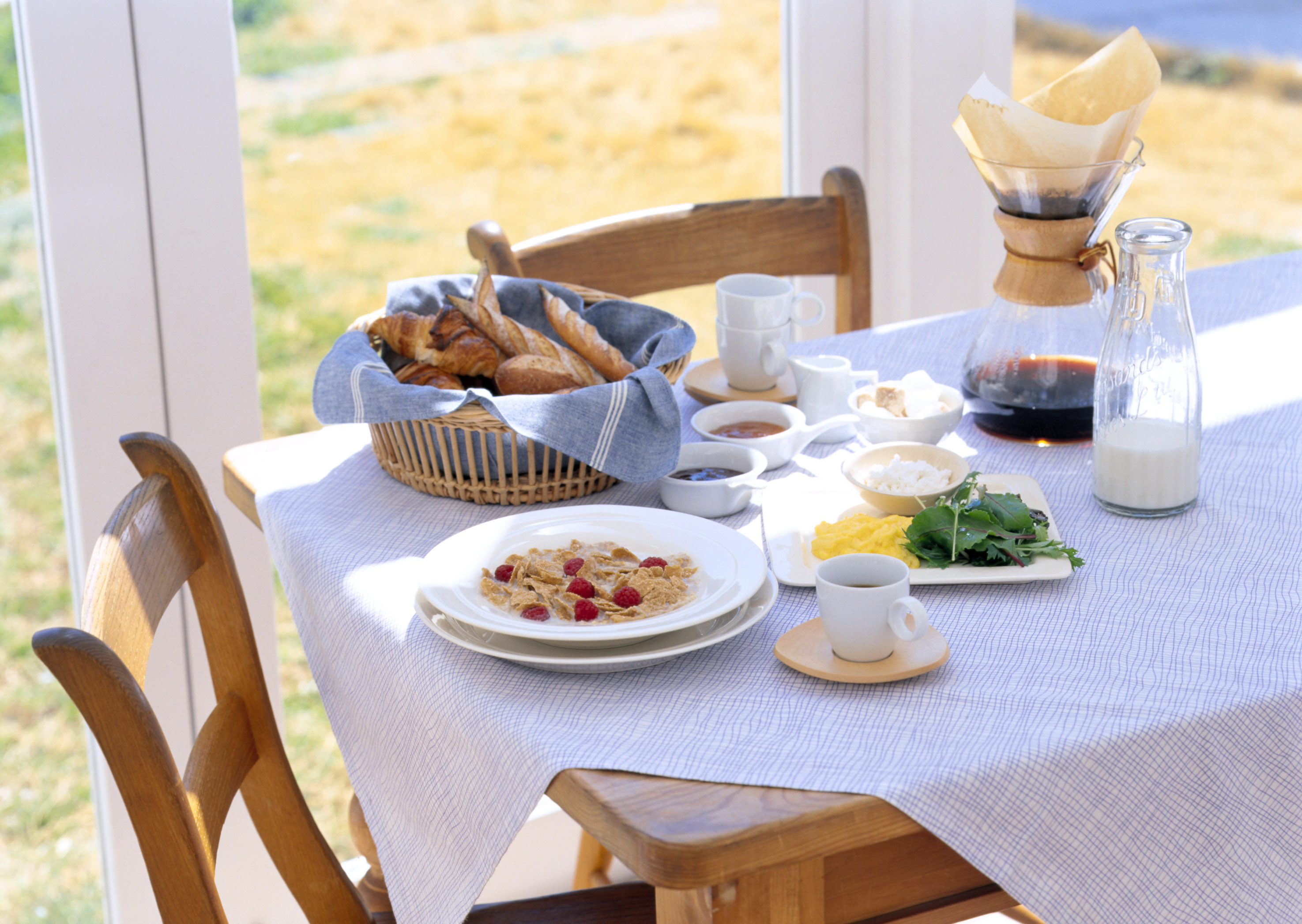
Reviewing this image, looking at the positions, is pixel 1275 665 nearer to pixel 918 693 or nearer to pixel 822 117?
pixel 918 693

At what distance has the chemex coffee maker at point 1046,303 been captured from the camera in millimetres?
1124

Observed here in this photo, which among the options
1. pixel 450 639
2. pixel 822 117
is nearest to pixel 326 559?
pixel 450 639

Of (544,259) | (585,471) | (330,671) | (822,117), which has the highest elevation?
(822,117)

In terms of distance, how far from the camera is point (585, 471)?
110 cm

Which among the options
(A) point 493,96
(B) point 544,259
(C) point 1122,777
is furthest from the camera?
(A) point 493,96

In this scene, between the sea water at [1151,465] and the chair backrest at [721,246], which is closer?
the sea water at [1151,465]

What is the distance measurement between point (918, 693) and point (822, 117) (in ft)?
4.82

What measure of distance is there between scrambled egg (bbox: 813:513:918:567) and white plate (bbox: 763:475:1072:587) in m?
0.01

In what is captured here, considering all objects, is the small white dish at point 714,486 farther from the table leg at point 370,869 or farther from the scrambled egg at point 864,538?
the table leg at point 370,869

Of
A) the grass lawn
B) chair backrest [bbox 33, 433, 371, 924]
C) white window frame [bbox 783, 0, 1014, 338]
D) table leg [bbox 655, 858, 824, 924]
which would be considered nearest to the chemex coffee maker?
table leg [bbox 655, 858, 824, 924]

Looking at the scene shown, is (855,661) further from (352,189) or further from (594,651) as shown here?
(352,189)

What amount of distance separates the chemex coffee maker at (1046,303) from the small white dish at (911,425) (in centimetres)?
5

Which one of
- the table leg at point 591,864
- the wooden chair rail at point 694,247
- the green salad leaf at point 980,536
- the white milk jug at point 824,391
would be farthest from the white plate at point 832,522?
the table leg at point 591,864

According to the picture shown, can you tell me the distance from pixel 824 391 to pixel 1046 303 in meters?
0.22
